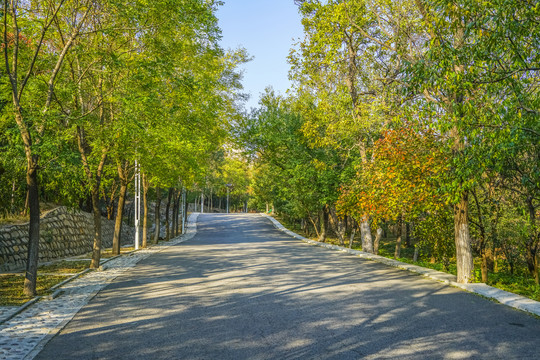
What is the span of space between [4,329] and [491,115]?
30.8 ft

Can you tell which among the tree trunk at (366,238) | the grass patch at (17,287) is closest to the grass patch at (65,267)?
the grass patch at (17,287)

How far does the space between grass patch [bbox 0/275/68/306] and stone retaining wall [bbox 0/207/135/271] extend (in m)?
2.15

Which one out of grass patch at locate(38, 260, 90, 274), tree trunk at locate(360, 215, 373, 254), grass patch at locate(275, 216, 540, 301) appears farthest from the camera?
tree trunk at locate(360, 215, 373, 254)

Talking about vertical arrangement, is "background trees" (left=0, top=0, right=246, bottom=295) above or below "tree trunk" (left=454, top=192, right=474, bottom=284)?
above

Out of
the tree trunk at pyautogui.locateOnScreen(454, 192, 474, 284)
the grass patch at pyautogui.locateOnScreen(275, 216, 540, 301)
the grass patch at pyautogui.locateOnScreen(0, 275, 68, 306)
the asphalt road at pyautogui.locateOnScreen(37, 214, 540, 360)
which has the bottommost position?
the grass patch at pyautogui.locateOnScreen(275, 216, 540, 301)

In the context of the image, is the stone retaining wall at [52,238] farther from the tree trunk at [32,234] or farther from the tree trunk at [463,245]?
the tree trunk at [463,245]

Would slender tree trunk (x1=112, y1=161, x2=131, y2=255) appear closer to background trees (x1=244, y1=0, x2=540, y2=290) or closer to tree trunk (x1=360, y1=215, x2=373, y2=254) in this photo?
background trees (x1=244, y1=0, x2=540, y2=290)

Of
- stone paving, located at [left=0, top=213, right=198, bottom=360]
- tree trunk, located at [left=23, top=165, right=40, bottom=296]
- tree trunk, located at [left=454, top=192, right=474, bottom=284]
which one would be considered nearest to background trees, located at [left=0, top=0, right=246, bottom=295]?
tree trunk, located at [left=23, top=165, right=40, bottom=296]

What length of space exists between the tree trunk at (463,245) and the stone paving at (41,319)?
901 cm

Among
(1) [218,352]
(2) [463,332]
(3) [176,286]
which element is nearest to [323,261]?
(3) [176,286]

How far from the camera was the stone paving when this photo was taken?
6102 millimetres

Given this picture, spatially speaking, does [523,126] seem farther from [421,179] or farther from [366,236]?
[366,236]

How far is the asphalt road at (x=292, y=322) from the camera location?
230 inches

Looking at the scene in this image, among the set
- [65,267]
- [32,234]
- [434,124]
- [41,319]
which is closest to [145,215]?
[65,267]
